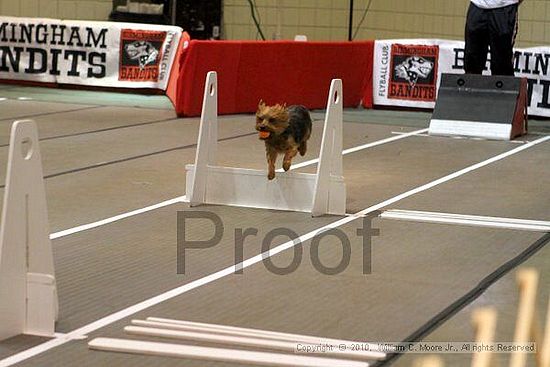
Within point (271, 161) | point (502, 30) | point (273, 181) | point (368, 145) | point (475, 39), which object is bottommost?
point (368, 145)

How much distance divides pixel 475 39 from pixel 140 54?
4.39 meters

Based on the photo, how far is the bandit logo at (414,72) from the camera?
44.7ft

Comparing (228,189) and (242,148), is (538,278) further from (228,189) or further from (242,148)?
(242,148)

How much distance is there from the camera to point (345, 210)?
23.9ft

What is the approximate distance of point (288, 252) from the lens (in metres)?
6.13

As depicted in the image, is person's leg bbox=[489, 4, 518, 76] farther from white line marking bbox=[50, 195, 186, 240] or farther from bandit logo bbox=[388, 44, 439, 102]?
white line marking bbox=[50, 195, 186, 240]

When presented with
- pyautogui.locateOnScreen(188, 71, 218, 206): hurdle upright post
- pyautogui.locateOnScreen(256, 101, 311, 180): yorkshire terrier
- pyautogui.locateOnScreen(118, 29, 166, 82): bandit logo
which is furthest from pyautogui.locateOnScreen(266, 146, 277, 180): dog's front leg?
pyautogui.locateOnScreen(118, 29, 166, 82): bandit logo

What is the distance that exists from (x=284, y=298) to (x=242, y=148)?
5040 mm

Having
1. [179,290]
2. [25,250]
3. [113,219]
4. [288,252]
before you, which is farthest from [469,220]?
[25,250]

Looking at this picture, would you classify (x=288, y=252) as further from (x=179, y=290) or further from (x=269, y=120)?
(x=269, y=120)

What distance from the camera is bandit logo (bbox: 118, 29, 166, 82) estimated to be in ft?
46.0

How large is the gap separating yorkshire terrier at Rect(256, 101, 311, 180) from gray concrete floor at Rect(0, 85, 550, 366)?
379 millimetres

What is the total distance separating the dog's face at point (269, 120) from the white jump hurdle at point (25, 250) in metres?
2.62

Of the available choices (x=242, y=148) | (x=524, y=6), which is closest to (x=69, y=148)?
(x=242, y=148)
